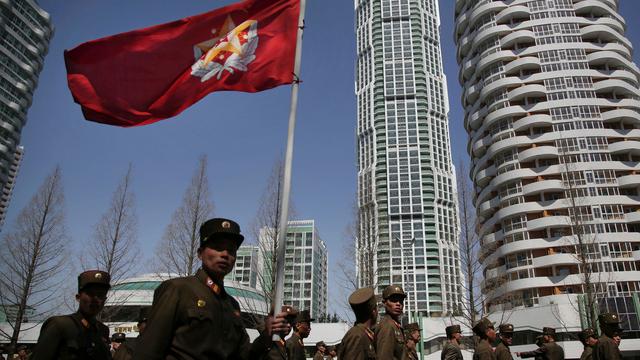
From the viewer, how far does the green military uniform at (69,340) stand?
3447mm

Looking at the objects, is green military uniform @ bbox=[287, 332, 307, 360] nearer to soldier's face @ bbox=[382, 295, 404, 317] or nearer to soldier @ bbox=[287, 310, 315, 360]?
soldier @ bbox=[287, 310, 315, 360]

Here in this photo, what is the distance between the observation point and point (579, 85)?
157 feet

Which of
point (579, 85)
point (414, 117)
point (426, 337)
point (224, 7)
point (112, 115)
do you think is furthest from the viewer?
point (414, 117)

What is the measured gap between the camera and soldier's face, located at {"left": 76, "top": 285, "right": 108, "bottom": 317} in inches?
156

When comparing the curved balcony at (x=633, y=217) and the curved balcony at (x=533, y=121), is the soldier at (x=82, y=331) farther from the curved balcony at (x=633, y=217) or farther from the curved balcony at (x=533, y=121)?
the curved balcony at (x=533, y=121)

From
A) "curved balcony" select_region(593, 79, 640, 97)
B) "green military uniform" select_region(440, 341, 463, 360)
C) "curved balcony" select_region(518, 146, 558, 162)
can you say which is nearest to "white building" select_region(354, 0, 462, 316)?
"curved balcony" select_region(518, 146, 558, 162)

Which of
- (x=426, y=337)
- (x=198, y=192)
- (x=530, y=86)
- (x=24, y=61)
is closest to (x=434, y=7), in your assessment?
(x=530, y=86)

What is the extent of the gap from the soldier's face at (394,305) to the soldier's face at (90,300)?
2.96 m

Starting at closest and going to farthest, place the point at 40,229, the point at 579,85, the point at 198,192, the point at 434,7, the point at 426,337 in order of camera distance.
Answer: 1. the point at 40,229
2. the point at 198,192
3. the point at 426,337
4. the point at 579,85
5. the point at 434,7

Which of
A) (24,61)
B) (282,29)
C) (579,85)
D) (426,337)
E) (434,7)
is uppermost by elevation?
(434,7)

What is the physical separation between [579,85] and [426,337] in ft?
104

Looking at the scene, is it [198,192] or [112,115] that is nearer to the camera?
[112,115]

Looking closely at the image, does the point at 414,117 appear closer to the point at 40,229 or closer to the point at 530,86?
the point at 530,86

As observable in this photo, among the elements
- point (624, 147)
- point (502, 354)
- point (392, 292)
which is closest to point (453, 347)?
point (502, 354)
